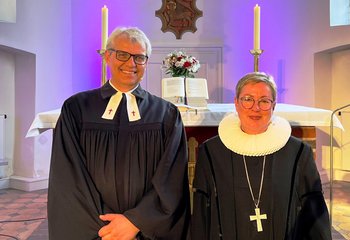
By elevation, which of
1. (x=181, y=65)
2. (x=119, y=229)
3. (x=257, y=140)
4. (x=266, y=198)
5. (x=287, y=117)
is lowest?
(x=119, y=229)

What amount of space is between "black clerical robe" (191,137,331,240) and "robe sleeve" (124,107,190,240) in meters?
0.07

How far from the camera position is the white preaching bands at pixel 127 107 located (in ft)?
6.23

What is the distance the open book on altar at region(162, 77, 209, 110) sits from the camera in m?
3.05

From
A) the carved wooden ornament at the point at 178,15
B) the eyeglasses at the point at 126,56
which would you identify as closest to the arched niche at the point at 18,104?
the carved wooden ornament at the point at 178,15

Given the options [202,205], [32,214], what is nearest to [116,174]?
[202,205]

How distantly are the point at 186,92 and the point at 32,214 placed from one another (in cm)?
240

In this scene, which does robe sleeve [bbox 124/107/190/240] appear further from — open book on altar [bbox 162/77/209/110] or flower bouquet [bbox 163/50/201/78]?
flower bouquet [bbox 163/50/201/78]

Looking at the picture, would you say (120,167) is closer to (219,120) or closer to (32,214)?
Answer: (219,120)

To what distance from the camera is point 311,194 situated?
1.82m

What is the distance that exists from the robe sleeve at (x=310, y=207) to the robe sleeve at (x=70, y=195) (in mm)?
916


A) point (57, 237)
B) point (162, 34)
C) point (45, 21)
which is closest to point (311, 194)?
point (57, 237)

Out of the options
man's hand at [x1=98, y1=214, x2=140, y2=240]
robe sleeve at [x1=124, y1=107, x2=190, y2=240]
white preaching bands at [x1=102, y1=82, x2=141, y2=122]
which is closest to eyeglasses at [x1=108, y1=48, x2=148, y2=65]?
white preaching bands at [x1=102, y1=82, x2=141, y2=122]

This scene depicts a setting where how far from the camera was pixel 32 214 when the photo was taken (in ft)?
14.3

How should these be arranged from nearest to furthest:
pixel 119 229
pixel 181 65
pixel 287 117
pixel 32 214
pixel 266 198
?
pixel 119 229 → pixel 266 198 → pixel 287 117 → pixel 181 65 → pixel 32 214
